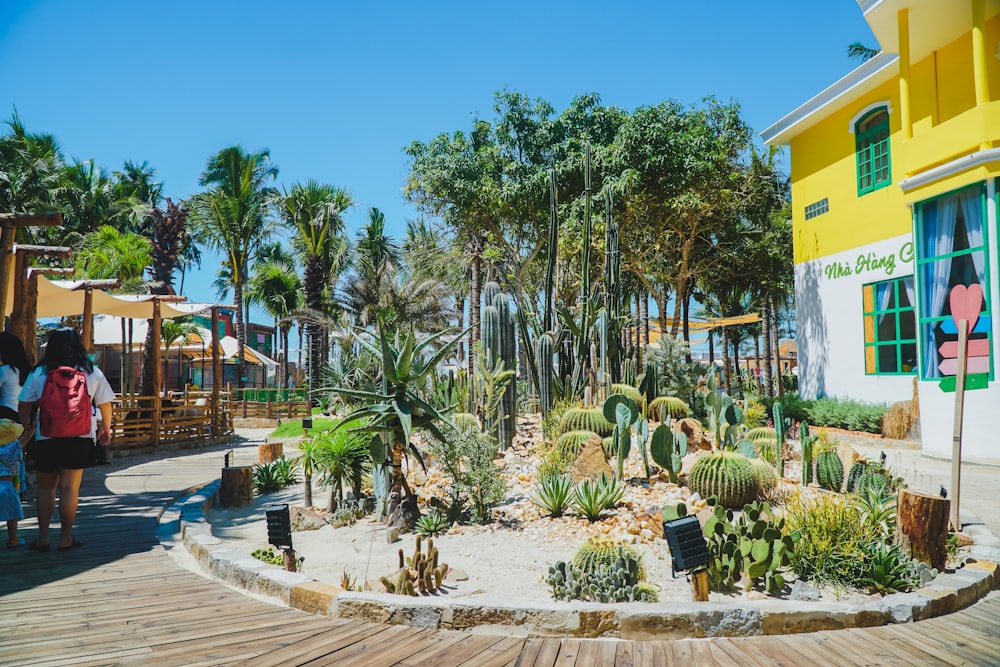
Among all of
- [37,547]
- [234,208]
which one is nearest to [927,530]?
[37,547]

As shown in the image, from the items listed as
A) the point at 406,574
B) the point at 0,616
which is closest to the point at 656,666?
the point at 406,574

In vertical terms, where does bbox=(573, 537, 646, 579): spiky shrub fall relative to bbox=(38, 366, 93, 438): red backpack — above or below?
below

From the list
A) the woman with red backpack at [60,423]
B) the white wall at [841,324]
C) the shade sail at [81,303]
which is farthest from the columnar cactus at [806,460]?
the shade sail at [81,303]

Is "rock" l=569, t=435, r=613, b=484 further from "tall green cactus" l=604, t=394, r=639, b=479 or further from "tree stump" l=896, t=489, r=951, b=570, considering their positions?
"tree stump" l=896, t=489, r=951, b=570

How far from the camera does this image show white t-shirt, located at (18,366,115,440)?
5.03 metres

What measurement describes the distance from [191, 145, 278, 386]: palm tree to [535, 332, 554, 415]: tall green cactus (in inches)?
757

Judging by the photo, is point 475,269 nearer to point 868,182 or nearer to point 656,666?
point 868,182

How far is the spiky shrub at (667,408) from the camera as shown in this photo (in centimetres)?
1072

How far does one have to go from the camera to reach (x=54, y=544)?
5.39 metres

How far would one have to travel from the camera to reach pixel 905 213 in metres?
13.2

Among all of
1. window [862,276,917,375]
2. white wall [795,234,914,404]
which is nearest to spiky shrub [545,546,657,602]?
white wall [795,234,914,404]

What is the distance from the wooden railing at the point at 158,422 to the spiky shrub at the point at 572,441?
8.82m

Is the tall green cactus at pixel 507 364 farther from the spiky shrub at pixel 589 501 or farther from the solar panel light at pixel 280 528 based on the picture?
the solar panel light at pixel 280 528

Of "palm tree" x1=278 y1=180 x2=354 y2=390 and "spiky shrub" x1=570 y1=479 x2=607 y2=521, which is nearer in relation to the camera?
"spiky shrub" x1=570 y1=479 x2=607 y2=521
